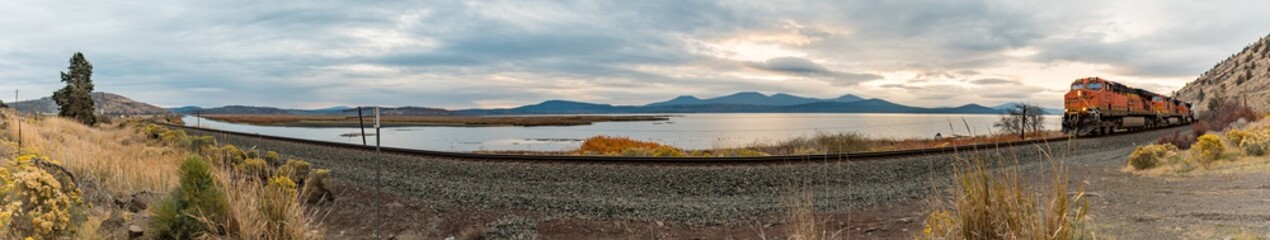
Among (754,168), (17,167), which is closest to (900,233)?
(754,168)

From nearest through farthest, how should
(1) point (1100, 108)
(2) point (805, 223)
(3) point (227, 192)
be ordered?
(2) point (805, 223) < (3) point (227, 192) < (1) point (1100, 108)

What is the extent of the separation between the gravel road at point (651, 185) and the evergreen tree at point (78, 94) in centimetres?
3411

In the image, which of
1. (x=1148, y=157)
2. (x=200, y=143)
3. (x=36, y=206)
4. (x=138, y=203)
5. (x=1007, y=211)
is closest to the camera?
(x=1007, y=211)

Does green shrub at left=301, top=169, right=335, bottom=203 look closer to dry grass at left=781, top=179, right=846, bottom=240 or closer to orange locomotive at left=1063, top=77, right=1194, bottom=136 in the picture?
dry grass at left=781, top=179, right=846, bottom=240

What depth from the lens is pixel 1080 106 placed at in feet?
92.0

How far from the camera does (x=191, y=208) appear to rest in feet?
17.3

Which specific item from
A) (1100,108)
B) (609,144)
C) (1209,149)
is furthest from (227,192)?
(1100,108)

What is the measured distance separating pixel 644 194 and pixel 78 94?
4392cm

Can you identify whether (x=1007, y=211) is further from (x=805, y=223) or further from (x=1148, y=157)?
(x=1148, y=157)

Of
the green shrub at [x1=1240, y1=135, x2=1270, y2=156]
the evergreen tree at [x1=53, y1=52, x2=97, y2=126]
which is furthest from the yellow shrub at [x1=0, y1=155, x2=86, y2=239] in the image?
the evergreen tree at [x1=53, y1=52, x2=97, y2=126]

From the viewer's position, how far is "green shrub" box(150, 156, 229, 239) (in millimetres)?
5176

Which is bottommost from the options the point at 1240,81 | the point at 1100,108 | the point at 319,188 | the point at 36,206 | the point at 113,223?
the point at 319,188

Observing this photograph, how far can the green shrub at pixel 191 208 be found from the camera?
518cm

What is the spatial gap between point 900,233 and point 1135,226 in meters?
2.12
